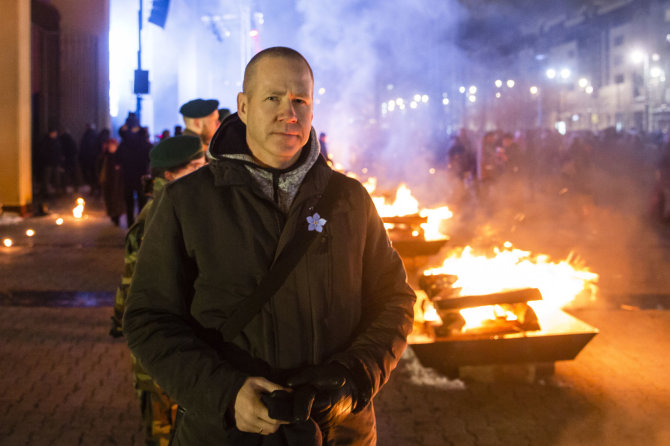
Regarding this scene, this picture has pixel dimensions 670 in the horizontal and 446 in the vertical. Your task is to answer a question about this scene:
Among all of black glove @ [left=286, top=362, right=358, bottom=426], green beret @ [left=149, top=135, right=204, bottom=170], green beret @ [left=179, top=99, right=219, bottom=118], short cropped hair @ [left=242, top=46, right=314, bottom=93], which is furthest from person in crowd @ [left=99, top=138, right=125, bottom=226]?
black glove @ [left=286, top=362, right=358, bottom=426]

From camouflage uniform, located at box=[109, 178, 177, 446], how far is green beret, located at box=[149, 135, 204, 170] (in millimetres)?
461

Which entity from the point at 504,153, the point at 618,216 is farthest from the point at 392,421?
the point at 504,153

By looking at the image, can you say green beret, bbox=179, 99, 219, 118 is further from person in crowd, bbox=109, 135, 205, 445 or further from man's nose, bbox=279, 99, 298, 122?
man's nose, bbox=279, 99, 298, 122

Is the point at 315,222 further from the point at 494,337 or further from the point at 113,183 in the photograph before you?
the point at 113,183

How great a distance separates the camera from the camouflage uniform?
10.8 feet

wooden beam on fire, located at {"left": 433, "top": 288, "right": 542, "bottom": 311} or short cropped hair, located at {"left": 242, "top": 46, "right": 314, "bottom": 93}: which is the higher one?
short cropped hair, located at {"left": 242, "top": 46, "right": 314, "bottom": 93}

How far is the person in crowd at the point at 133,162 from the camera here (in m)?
12.9

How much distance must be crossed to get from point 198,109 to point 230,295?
3936 millimetres

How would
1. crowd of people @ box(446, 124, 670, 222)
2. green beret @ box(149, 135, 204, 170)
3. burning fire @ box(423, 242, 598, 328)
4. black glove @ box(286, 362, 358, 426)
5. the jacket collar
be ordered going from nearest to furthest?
black glove @ box(286, 362, 358, 426)
the jacket collar
green beret @ box(149, 135, 204, 170)
burning fire @ box(423, 242, 598, 328)
crowd of people @ box(446, 124, 670, 222)

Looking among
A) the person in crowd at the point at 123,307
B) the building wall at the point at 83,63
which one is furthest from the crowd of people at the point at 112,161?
the person in crowd at the point at 123,307

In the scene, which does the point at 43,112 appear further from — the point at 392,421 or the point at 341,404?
the point at 341,404

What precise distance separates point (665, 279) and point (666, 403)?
16.3ft

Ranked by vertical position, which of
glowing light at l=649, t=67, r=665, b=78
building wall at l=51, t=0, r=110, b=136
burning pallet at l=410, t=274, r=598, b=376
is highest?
glowing light at l=649, t=67, r=665, b=78

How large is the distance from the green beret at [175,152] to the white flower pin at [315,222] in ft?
6.56
